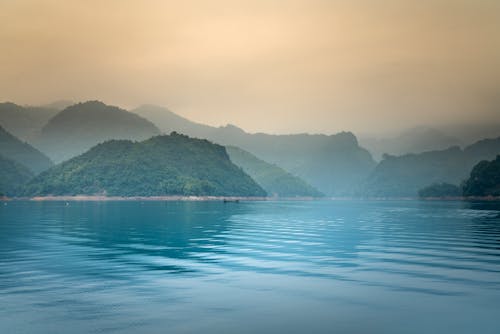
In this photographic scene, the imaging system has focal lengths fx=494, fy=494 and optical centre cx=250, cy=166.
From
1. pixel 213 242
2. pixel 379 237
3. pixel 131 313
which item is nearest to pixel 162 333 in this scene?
pixel 131 313

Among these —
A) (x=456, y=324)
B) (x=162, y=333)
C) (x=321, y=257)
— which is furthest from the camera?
(x=321, y=257)

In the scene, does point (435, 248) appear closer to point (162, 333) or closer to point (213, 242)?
point (213, 242)

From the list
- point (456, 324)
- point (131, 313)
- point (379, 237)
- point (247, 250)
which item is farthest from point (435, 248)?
point (131, 313)

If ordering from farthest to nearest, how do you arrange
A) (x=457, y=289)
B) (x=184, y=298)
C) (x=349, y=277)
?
(x=349, y=277)
(x=457, y=289)
(x=184, y=298)

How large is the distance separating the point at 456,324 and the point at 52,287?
20.7 m

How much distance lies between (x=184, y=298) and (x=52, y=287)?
8.16 metres

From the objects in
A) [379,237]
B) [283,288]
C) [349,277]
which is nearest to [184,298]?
[283,288]

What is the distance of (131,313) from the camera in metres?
21.5

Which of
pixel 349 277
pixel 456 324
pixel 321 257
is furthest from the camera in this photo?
pixel 321 257

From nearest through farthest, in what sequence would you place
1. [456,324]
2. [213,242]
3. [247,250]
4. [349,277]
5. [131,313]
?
[456,324]
[131,313]
[349,277]
[247,250]
[213,242]

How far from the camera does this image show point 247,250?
A: 46.5 m

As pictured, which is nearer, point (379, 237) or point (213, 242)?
point (213, 242)

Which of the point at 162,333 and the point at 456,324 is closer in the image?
the point at 162,333

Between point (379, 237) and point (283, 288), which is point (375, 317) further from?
point (379, 237)
